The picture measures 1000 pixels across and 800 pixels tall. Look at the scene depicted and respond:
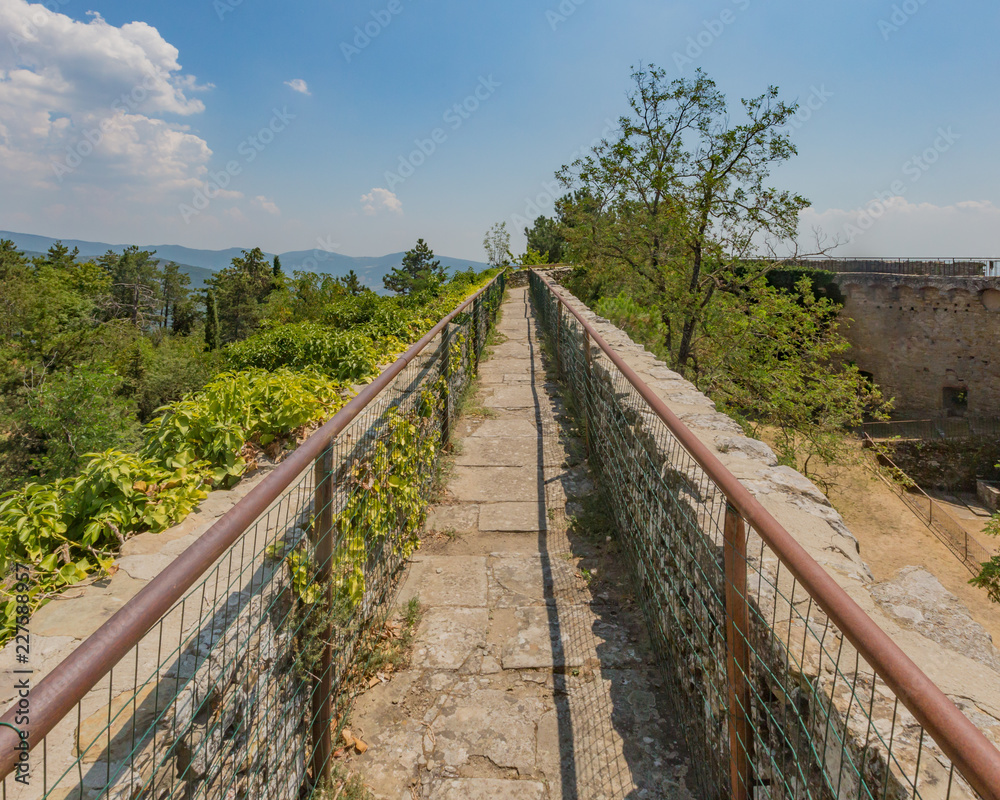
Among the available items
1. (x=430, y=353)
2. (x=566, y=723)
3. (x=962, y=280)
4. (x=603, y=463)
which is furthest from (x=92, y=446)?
(x=962, y=280)

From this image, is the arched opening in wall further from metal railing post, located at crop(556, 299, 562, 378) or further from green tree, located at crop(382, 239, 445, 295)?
green tree, located at crop(382, 239, 445, 295)

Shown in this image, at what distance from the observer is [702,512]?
2.17 m

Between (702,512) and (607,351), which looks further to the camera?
(607,351)

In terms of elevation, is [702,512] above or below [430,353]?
below

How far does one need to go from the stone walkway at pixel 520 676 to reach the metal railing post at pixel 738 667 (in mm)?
469

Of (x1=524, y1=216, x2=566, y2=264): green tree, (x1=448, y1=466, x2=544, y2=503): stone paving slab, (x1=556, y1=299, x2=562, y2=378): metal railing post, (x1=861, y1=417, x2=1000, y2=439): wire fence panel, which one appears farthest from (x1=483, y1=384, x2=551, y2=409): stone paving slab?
(x1=524, y1=216, x2=566, y2=264): green tree

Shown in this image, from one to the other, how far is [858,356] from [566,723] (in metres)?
28.0

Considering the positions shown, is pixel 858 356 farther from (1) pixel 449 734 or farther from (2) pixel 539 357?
(1) pixel 449 734

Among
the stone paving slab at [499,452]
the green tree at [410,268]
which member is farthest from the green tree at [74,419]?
the green tree at [410,268]

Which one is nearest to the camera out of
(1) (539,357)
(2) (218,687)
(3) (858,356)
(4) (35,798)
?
(4) (35,798)

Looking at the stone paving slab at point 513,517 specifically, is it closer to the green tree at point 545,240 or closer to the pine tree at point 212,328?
the green tree at point 545,240

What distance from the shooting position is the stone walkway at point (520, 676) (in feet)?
6.86

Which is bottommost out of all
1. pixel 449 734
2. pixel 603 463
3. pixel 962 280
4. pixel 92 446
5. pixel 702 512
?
pixel 92 446

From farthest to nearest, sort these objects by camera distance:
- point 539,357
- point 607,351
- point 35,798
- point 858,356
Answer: point 858,356 < point 539,357 < point 607,351 < point 35,798
